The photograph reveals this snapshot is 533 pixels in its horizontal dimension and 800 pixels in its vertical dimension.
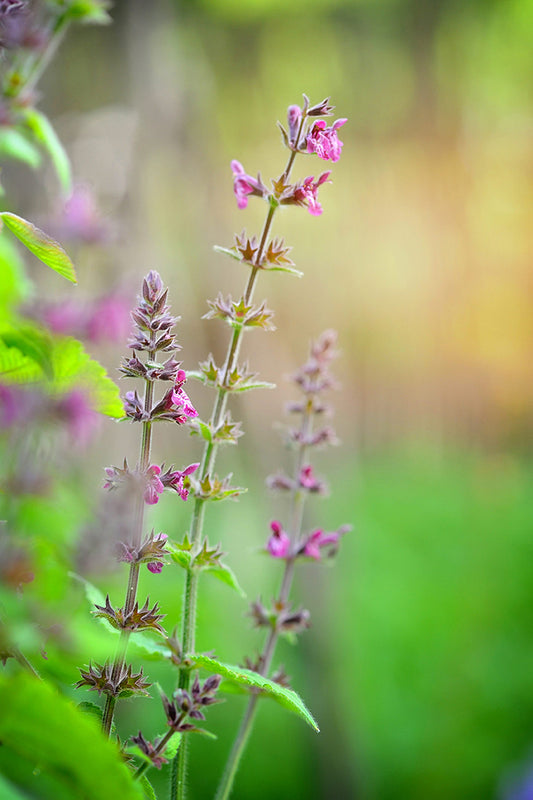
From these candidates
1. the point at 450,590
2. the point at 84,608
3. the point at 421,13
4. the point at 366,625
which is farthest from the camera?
the point at 421,13

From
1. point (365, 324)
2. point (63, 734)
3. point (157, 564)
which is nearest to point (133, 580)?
point (157, 564)

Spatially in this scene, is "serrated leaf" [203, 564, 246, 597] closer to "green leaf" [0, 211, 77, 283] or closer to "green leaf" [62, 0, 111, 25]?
"green leaf" [0, 211, 77, 283]

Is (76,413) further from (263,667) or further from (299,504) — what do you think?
(299,504)

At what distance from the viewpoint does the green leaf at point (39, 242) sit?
1.41 feet

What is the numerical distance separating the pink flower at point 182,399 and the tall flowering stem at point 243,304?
0.02 metres

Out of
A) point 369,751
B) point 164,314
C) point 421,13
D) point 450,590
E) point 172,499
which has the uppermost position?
point 421,13

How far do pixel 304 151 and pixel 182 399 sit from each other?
181 millimetres

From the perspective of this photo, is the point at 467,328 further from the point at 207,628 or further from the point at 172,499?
the point at 207,628

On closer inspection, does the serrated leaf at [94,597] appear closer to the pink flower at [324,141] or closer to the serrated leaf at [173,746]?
the serrated leaf at [173,746]

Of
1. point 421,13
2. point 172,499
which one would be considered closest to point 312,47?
point 421,13

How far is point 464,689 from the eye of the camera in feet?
12.0

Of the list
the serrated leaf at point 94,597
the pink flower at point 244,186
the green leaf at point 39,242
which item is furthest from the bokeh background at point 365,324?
the pink flower at point 244,186

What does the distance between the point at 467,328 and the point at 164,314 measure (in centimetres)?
816

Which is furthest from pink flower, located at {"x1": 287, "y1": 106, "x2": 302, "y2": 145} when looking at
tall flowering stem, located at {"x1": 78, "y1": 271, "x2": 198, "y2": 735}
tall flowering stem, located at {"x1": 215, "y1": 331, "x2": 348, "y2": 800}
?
tall flowering stem, located at {"x1": 215, "y1": 331, "x2": 348, "y2": 800}
